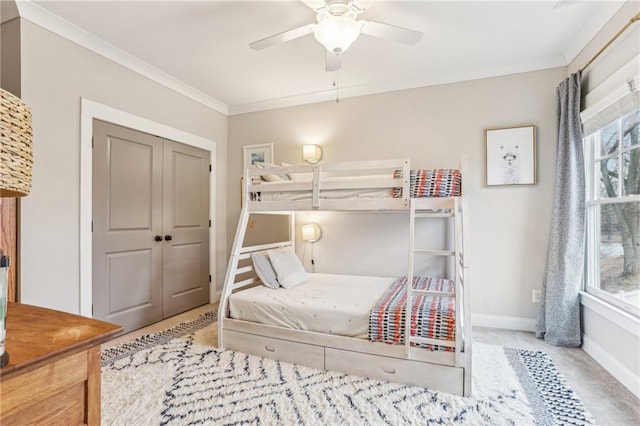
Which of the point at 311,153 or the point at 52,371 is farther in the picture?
the point at 311,153

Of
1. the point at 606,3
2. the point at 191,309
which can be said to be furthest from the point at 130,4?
the point at 606,3

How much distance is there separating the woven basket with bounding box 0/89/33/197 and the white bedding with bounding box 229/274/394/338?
6.40 feet

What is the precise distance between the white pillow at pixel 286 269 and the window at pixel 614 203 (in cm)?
244

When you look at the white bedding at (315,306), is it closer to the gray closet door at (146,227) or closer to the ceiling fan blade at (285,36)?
the gray closet door at (146,227)

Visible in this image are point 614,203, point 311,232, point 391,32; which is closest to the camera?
point 391,32

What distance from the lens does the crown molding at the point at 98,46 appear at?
233cm

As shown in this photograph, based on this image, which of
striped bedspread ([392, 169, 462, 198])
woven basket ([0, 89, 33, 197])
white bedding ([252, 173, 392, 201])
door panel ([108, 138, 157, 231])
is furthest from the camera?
door panel ([108, 138, 157, 231])

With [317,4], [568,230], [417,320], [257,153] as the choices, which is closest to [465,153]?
[568,230]

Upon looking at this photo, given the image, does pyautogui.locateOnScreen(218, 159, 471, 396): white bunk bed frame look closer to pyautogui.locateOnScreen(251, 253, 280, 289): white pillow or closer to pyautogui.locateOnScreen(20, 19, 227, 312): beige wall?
pyautogui.locateOnScreen(251, 253, 280, 289): white pillow

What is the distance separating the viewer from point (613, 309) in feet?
7.38

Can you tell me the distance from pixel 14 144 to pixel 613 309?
3.18 metres

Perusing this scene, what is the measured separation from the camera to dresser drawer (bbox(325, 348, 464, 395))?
2002mm

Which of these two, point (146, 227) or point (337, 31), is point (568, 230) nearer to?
point (337, 31)

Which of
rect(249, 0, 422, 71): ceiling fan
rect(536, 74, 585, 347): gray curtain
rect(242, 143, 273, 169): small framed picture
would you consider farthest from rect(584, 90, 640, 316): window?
rect(242, 143, 273, 169): small framed picture
